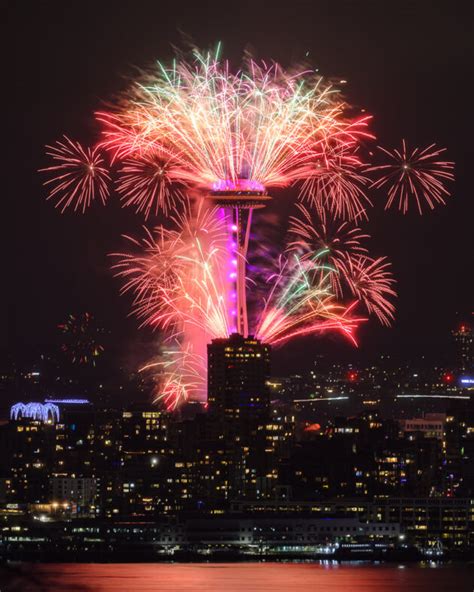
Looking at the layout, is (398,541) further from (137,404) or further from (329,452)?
(137,404)

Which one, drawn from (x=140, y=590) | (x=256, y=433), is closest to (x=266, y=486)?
(x=256, y=433)

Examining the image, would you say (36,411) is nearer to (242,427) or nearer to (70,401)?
(70,401)

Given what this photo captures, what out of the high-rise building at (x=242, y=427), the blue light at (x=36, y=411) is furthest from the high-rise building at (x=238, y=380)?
the blue light at (x=36, y=411)

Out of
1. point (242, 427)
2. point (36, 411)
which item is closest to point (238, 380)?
point (242, 427)

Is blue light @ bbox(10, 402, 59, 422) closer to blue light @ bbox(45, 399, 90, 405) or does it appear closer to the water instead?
blue light @ bbox(45, 399, 90, 405)

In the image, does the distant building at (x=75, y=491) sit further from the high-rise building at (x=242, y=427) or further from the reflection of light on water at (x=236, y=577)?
the reflection of light on water at (x=236, y=577)
